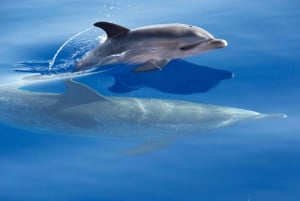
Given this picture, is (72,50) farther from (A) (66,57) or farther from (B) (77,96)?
(B) (77,96)

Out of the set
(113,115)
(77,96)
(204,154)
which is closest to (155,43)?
(77,96)

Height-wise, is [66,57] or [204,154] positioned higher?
[66,57]

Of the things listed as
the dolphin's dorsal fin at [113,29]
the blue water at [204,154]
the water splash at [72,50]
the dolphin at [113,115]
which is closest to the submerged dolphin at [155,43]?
the dolphin's dorsal fin at [113,29]

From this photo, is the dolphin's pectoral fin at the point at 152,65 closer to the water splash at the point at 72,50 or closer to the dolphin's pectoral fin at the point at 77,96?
the dolphin's pectoral fin at the point at 77,96

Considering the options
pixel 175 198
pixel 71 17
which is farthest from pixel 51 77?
pixel 175 198

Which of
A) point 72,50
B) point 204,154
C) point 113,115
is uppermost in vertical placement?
point 72,50

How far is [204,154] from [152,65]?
1977mm

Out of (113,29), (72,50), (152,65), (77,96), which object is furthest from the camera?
(72,50)

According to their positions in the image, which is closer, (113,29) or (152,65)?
(152,65)

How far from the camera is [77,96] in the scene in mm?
6539

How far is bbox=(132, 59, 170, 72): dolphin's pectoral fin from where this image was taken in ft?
22.7

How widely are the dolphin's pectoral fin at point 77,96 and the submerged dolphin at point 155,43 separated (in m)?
0.71

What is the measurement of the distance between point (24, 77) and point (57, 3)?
3373 millimetres

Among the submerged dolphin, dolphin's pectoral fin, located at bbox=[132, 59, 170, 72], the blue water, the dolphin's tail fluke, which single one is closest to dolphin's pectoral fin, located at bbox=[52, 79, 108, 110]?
the blue water
